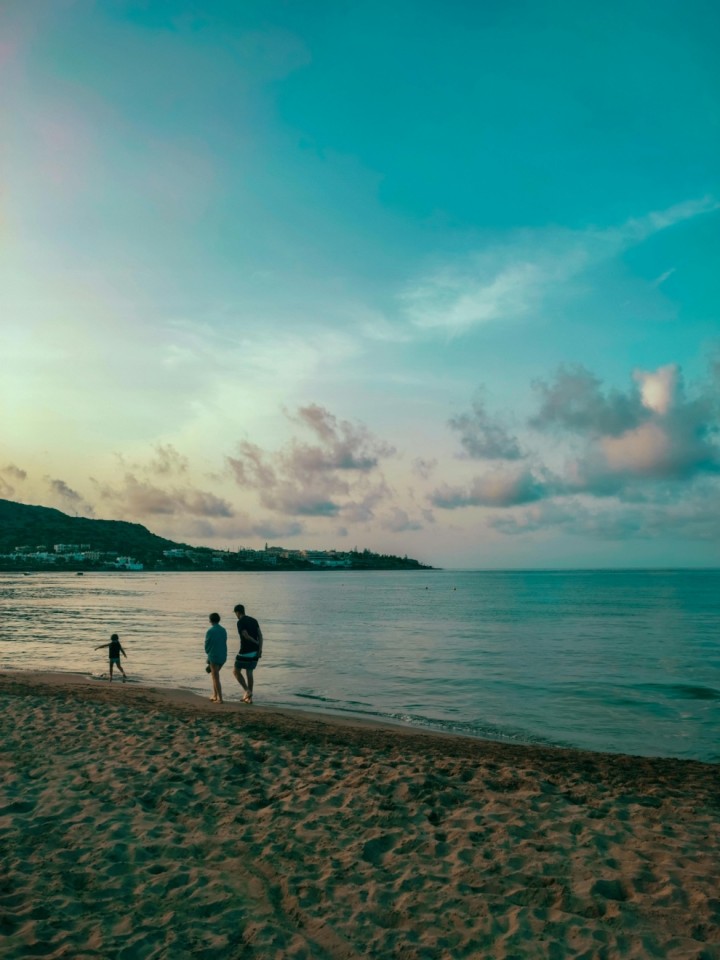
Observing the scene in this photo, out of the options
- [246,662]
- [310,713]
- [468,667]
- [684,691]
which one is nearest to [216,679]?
[246,662]

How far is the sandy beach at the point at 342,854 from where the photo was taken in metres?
5.03

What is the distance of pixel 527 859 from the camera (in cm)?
636

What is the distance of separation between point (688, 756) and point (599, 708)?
4.98 meters

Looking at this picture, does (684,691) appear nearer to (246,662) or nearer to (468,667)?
(468,667)

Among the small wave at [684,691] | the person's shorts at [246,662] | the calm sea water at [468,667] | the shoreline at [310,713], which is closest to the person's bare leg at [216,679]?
the shoreline at [310,713]

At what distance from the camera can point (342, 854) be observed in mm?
6465

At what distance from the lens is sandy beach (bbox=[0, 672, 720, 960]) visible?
198 inches

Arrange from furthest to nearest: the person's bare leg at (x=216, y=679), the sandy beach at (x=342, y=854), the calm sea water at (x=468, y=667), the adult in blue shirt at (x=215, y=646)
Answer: the calm sea water at (x=468, y=667) < the person's bare leg at (x=216, y=679) < the adult in blue shirt at (x=215, y=646) < the sandy beach at (x=342, y=854)

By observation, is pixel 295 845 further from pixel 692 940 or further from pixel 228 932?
pixel 692 940

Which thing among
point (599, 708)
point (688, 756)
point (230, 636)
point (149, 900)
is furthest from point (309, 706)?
point (230, 636)

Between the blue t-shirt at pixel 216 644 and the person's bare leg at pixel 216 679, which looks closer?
the blue t-shirt at pixel 216 644

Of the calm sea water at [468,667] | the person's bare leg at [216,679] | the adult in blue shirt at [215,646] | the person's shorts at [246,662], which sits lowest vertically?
the calm sea water at [468,667]

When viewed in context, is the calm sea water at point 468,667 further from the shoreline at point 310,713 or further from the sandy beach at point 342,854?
the sandy beach at point 342,854

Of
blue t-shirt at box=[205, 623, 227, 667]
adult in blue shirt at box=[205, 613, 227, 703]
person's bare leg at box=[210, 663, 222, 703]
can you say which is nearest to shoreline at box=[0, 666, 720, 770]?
person's bare leg at box=[210, 663, 222, 703]
